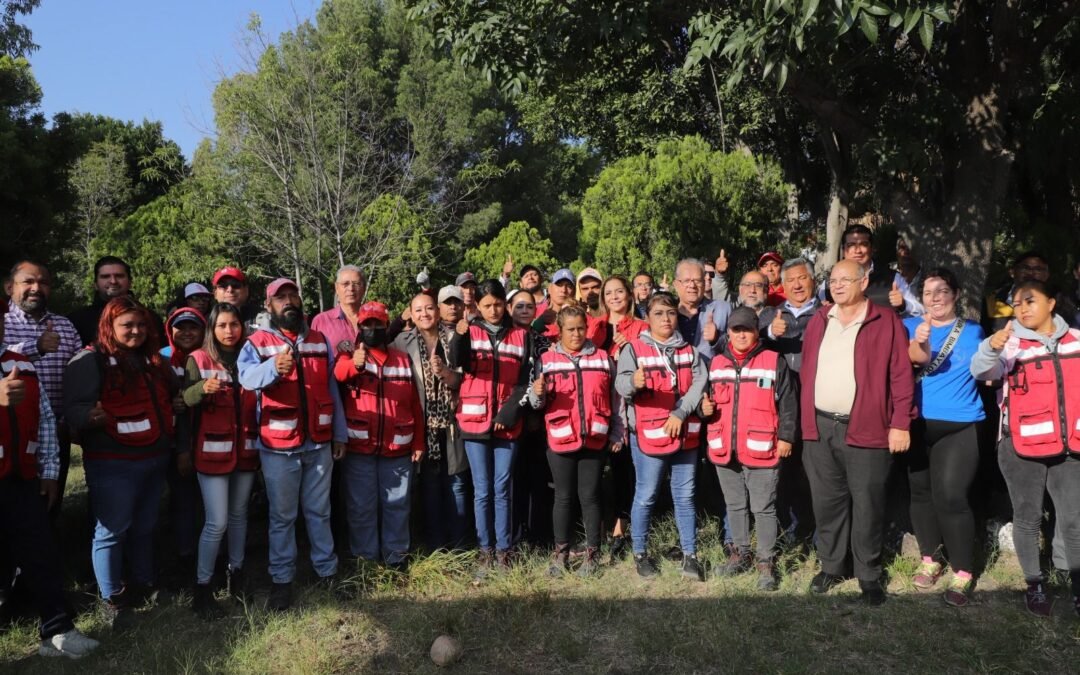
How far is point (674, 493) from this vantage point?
5043mm

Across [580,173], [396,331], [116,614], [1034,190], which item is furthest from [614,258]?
[580,173]

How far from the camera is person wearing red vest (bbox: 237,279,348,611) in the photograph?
4.52 meters

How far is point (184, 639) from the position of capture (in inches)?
164

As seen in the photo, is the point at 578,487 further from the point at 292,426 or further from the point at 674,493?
the point at 292,426

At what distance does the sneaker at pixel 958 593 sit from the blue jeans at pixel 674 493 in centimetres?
150

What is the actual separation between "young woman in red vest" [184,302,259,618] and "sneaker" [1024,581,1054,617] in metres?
4.62

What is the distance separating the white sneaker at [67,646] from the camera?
4012 mm

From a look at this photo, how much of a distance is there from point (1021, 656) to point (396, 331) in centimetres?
402

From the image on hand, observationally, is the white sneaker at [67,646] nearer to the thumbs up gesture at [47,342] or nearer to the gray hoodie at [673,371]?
the thumbs up gesture at [47,342]

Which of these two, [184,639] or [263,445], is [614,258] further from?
[184,639]

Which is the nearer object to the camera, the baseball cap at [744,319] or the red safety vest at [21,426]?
the red safety vest at [21,426]

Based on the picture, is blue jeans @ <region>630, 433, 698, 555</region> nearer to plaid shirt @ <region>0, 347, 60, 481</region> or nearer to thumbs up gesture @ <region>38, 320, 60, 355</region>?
plaid shirt @ <region>0, 347, 60, 481</region>

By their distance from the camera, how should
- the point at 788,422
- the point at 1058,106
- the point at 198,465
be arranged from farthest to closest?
the point at 1058,106 → the point at 788,422 → the point at 198,465

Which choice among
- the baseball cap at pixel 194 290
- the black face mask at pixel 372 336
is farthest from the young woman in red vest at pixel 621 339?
the baseball cap at pixel 194 290
